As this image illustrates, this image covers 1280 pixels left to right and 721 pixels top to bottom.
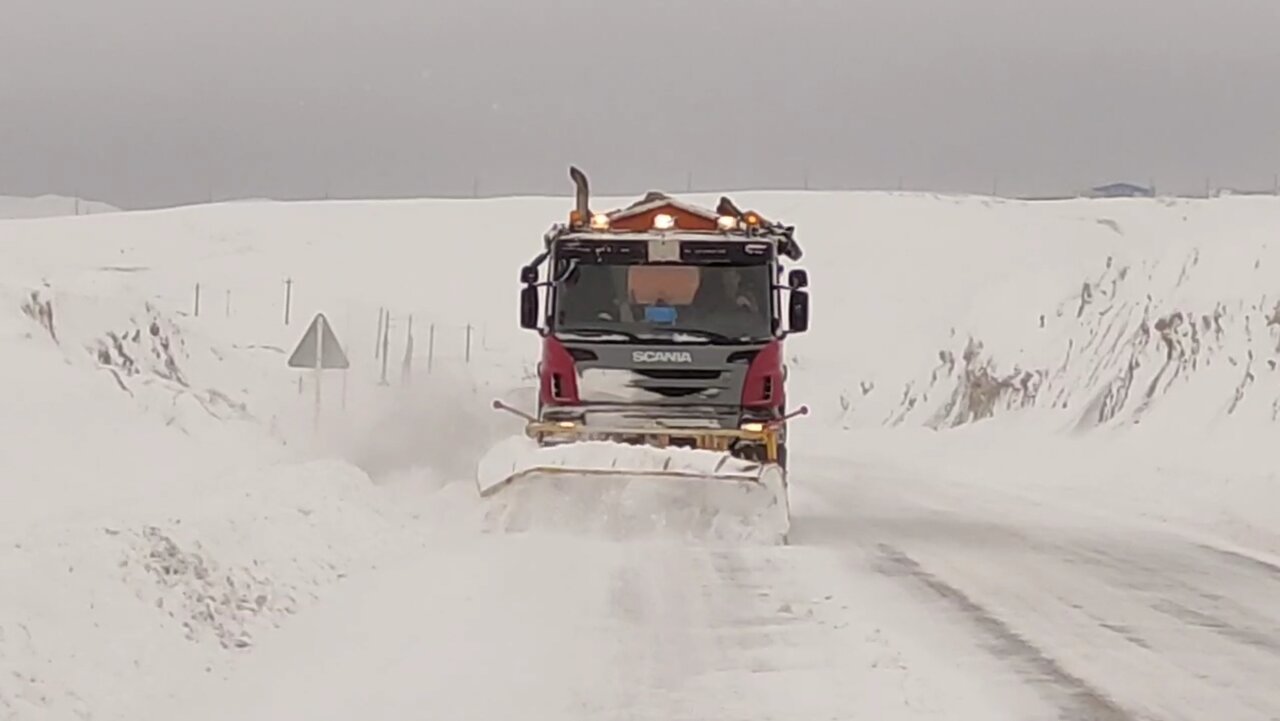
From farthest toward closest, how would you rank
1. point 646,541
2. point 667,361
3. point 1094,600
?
point 667,361
point 646,541
point 1094,600

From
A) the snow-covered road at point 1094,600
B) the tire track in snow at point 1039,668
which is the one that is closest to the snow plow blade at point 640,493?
the snow-covered road at point 1094,600

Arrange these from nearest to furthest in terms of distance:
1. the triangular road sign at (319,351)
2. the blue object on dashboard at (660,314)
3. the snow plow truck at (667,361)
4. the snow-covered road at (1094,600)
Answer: the snow-covered road at (1094,600)
the snow plow truck at (667,361)
the blue object on dashboard at (660,314)
the triangular road sign at (319,351)

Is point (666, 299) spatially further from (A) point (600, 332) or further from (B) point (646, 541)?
(B) point (646, 541)

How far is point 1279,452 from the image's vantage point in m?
20.2

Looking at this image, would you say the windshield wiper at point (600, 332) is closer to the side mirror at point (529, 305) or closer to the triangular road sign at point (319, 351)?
the side mirror at point (529, 305)

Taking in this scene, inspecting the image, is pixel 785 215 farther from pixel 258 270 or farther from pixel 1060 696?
pixel 1060 696

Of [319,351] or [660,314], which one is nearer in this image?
[660,314]

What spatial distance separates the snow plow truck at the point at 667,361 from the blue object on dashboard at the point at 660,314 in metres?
0.01

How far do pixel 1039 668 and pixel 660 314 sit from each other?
24.3 ft

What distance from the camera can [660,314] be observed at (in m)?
15.1

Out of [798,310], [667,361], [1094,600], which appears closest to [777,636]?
[1094,600]

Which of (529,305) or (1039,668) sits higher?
(529,305)

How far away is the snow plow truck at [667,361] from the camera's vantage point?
13.6m

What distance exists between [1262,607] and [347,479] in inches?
283
